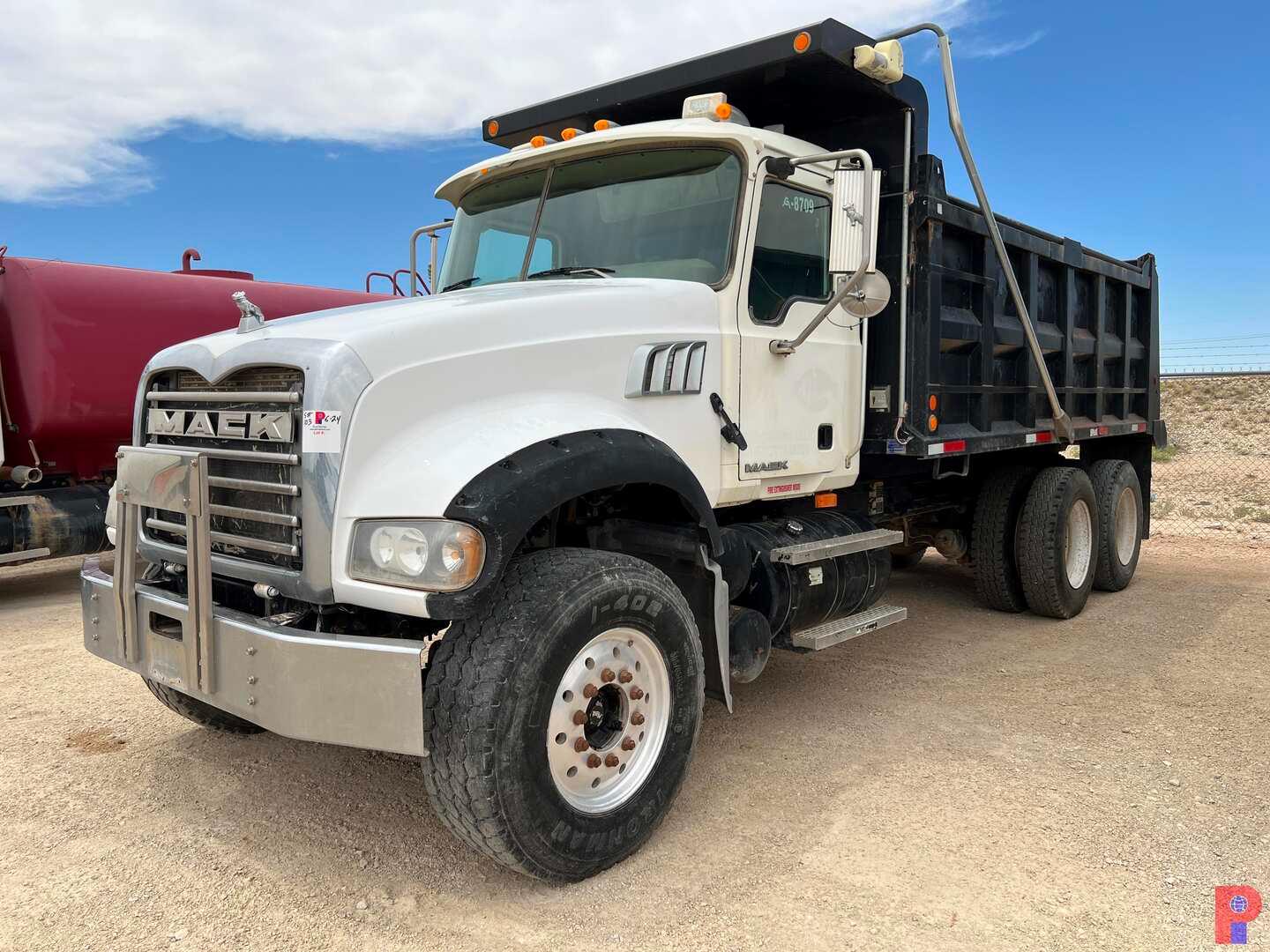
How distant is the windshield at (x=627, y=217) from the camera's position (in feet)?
13.7

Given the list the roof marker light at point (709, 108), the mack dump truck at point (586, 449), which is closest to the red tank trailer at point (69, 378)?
the mack dump truck at point (586, 449)

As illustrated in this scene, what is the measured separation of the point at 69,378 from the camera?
7.68 meters

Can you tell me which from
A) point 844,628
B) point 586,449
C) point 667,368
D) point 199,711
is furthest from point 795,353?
point 199,711

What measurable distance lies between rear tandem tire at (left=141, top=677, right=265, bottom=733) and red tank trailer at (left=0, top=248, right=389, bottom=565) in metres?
4.52

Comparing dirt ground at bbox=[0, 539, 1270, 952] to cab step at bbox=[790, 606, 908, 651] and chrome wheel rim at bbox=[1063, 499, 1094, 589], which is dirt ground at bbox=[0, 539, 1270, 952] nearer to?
cab step at bbox=[790, 606, 908, 651]

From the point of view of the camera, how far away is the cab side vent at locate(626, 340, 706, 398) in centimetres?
373

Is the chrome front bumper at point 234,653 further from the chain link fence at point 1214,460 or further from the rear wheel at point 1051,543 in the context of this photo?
the chain link fence at point 1214,460

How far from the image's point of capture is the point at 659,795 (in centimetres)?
344

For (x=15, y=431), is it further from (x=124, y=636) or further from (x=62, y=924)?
(x=62, y=924)

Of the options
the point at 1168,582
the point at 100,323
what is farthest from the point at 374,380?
the point at 1168,582

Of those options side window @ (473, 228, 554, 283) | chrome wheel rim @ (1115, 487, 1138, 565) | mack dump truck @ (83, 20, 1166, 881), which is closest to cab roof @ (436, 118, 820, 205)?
mack dump truck @ (83, 20, 1166, 881)

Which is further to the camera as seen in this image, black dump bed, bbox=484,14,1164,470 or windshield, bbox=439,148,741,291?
black dump bed, bbox=484,14,1164,470

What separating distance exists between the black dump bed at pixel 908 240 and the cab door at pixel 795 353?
38cm

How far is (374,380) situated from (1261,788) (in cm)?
386
